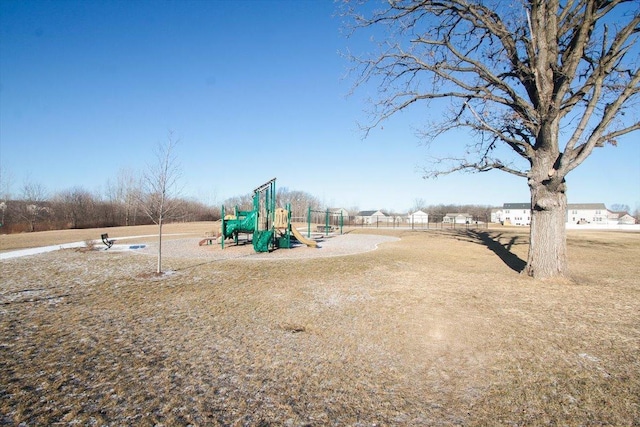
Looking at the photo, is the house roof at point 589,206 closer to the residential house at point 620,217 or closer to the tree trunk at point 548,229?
the residential house at point 620,217

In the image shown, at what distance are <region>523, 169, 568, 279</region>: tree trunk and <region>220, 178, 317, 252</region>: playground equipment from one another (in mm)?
10534

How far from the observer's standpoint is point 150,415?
299 cm

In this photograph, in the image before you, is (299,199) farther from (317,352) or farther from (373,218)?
(317,352)

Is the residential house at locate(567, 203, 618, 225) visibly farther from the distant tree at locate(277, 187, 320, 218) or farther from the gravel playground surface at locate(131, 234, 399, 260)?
the gravel playground surface at locate(131, 234, 399, 260)

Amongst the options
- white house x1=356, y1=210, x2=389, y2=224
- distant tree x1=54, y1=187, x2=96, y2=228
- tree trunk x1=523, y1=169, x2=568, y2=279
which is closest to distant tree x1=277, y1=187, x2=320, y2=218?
white house x1=356, y1=210, x2=389, y2=224

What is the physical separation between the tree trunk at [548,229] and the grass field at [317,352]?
2.26 feet

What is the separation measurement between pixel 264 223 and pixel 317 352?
40.0ft

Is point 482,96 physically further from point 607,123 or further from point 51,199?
point 51,199

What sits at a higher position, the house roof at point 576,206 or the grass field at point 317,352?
the house roof at point 576,206

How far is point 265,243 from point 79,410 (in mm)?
12909

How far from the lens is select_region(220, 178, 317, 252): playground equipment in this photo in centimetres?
1584

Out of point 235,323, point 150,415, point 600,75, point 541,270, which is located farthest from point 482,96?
point 150,415

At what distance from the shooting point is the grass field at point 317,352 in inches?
124

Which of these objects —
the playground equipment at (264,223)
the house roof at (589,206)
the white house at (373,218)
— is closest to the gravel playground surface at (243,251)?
the playground equipment at (264,223)
